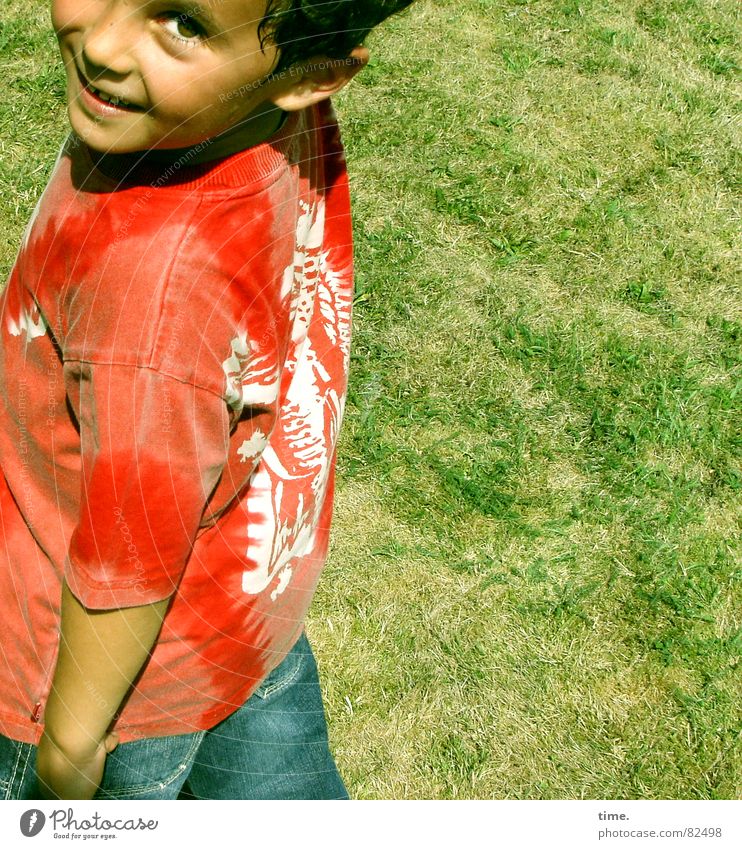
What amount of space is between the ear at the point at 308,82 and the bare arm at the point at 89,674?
41cm

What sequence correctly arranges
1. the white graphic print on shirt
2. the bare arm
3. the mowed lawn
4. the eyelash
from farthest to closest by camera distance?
the mowed lawn
the white graphic print on shirt
the bare arm
the eyelash

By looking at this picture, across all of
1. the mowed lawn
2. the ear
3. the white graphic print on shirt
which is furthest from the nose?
the mowed lawn

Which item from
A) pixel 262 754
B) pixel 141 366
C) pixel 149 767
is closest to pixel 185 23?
pixel 141 366

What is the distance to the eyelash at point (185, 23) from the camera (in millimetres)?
633

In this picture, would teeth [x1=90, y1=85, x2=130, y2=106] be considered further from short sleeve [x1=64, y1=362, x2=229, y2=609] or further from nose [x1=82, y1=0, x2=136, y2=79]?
short sleeve [x1=64, y1=362, x2=229, y2=609]

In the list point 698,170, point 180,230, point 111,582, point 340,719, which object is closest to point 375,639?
point 340,719

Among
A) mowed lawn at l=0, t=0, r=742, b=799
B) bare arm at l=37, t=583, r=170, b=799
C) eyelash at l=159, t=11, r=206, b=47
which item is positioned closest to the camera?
eyelash at l=159, t=11, r=206, b=47

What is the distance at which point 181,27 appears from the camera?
641mm

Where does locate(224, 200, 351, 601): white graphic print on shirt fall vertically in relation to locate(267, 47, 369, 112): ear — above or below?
below

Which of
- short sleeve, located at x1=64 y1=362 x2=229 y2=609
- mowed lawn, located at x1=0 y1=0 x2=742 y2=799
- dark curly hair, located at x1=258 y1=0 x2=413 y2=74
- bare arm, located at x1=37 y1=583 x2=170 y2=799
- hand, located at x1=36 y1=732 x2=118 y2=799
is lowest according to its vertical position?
mowed lawn, located at x1=0 y1=0 x2=742 y2=799

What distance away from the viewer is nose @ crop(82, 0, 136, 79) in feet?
2.09

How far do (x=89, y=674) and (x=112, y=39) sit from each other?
47 centimetres

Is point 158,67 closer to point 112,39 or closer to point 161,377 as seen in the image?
point 112,39

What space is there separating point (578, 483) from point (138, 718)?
126 cm
